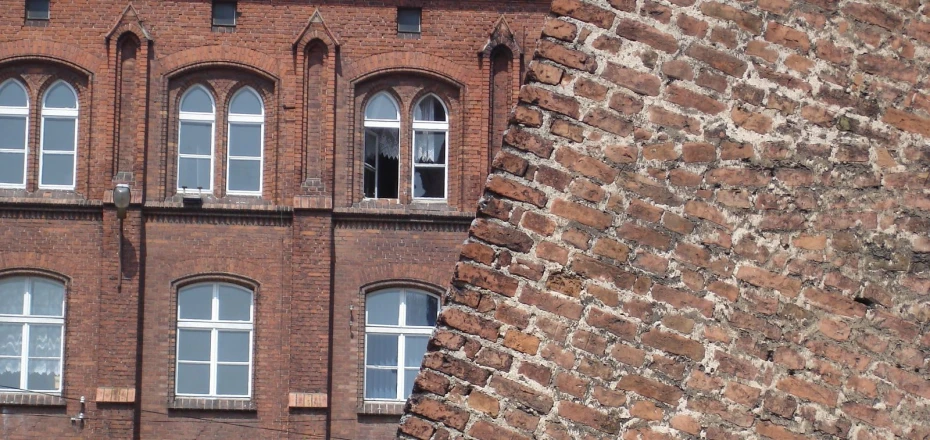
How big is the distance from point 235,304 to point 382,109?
150 inches

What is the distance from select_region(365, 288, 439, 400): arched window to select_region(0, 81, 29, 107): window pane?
6248 mm

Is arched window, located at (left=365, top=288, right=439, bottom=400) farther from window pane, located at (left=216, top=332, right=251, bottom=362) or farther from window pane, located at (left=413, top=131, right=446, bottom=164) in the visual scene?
window pane, located at (left=413, top=131, right=446, bottom=164)

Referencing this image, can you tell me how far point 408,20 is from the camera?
1076 inches

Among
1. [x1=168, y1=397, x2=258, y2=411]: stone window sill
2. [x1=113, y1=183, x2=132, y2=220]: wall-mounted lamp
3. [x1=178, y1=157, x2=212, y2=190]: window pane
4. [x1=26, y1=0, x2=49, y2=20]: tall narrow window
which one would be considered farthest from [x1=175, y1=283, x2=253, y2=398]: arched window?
[x1=26, y1=0, x2=49, y2=20]: tall narrow window

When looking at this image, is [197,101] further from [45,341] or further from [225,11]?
[45,341]

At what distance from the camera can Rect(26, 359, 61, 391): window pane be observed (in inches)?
1041

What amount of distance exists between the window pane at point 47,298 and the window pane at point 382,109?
547 centimetres

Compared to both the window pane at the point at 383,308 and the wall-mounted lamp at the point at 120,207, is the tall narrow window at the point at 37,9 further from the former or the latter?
the window pane at the point at 383,308

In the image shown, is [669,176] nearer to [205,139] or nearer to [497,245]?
[497,245]

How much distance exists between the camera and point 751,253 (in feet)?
14.2

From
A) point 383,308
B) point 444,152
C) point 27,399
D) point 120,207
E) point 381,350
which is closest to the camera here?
point 120,207

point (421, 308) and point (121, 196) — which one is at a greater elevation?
point (121, 196)

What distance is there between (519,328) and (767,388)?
0.63m

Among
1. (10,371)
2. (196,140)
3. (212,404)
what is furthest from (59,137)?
(212,404)
